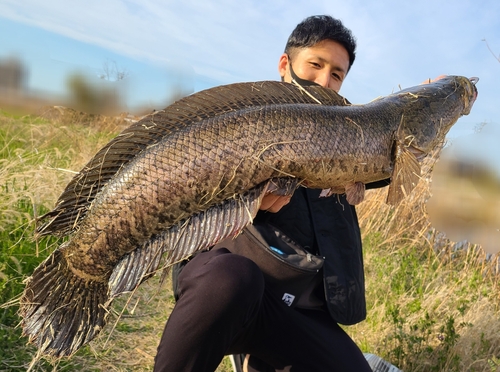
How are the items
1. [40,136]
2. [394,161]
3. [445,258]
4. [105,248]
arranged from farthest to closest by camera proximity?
[40,136] < [445,258] < [394,161] < [105,248]

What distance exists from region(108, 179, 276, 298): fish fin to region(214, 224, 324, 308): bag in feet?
1.14

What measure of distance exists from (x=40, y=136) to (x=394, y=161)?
200 inches

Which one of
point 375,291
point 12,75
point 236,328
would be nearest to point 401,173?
point 236,328

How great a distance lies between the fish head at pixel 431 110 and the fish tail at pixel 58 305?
A: 172 centimetres

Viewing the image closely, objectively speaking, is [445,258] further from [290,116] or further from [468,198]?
[290,116]

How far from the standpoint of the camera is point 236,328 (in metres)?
2.03

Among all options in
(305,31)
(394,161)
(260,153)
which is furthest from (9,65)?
(394,161)

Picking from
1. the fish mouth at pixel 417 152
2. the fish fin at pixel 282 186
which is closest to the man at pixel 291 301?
the fish fin at pixel 282 186

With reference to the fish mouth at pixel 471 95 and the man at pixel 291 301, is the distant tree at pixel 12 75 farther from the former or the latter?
the fish mouth at pixel 471 95

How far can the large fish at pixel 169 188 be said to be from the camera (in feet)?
6.00

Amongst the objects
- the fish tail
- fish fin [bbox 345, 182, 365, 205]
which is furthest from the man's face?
the fish tail

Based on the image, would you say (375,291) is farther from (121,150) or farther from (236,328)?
(121,150)

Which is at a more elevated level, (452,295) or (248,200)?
(248,200)

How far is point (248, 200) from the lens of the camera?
1.95 m
